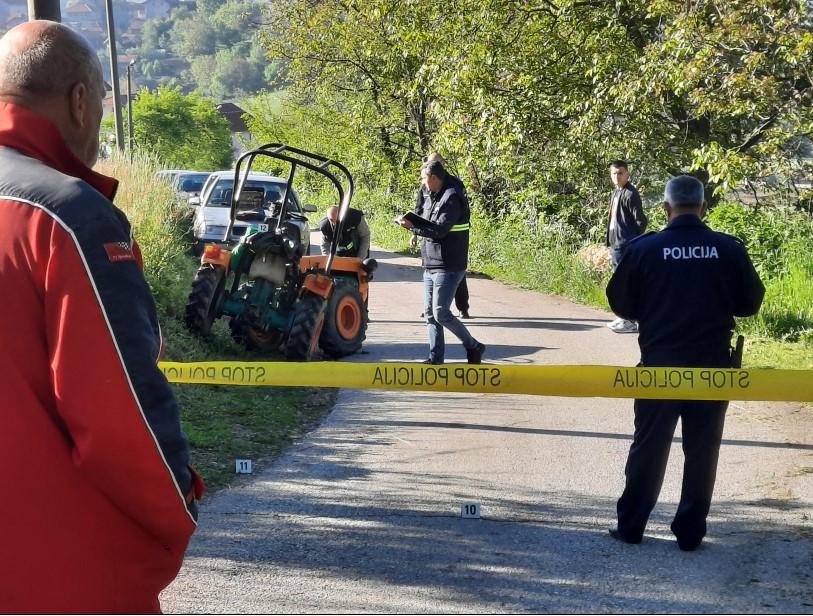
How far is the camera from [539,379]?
5367mm

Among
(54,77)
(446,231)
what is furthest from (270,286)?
(54,77)

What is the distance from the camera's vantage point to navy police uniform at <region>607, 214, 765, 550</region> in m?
5.28

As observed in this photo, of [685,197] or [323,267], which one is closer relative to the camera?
[685,197]

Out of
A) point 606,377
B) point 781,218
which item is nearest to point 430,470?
point 606,377

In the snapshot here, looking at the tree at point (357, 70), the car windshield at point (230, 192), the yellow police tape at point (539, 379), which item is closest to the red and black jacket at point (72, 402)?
the yellow police tape at point (539, 379)

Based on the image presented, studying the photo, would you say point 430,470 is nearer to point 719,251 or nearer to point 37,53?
point 719,251

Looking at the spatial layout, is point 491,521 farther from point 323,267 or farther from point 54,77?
point 323,267

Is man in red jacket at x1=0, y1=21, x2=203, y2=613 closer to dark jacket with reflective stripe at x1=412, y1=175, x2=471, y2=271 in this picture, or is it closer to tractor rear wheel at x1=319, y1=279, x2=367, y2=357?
dark jacket with reflective stripe at x1=412, y1=175, x2=471, y2=271

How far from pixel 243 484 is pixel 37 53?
4.41 m

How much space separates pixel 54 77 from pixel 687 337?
3.82 meters

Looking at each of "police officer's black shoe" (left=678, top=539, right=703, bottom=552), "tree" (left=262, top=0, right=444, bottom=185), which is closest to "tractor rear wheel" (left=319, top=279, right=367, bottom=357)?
"police officer's black shoe" (left=678, top=539, right=703, bottom=552)

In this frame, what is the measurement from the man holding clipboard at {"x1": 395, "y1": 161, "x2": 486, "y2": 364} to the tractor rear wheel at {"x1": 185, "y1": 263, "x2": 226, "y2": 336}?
190 cm

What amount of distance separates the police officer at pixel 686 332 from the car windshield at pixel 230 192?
42.1 ft

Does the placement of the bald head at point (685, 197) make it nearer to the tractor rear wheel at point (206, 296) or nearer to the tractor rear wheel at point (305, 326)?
the tractor rear wheel at point (305, 326)
